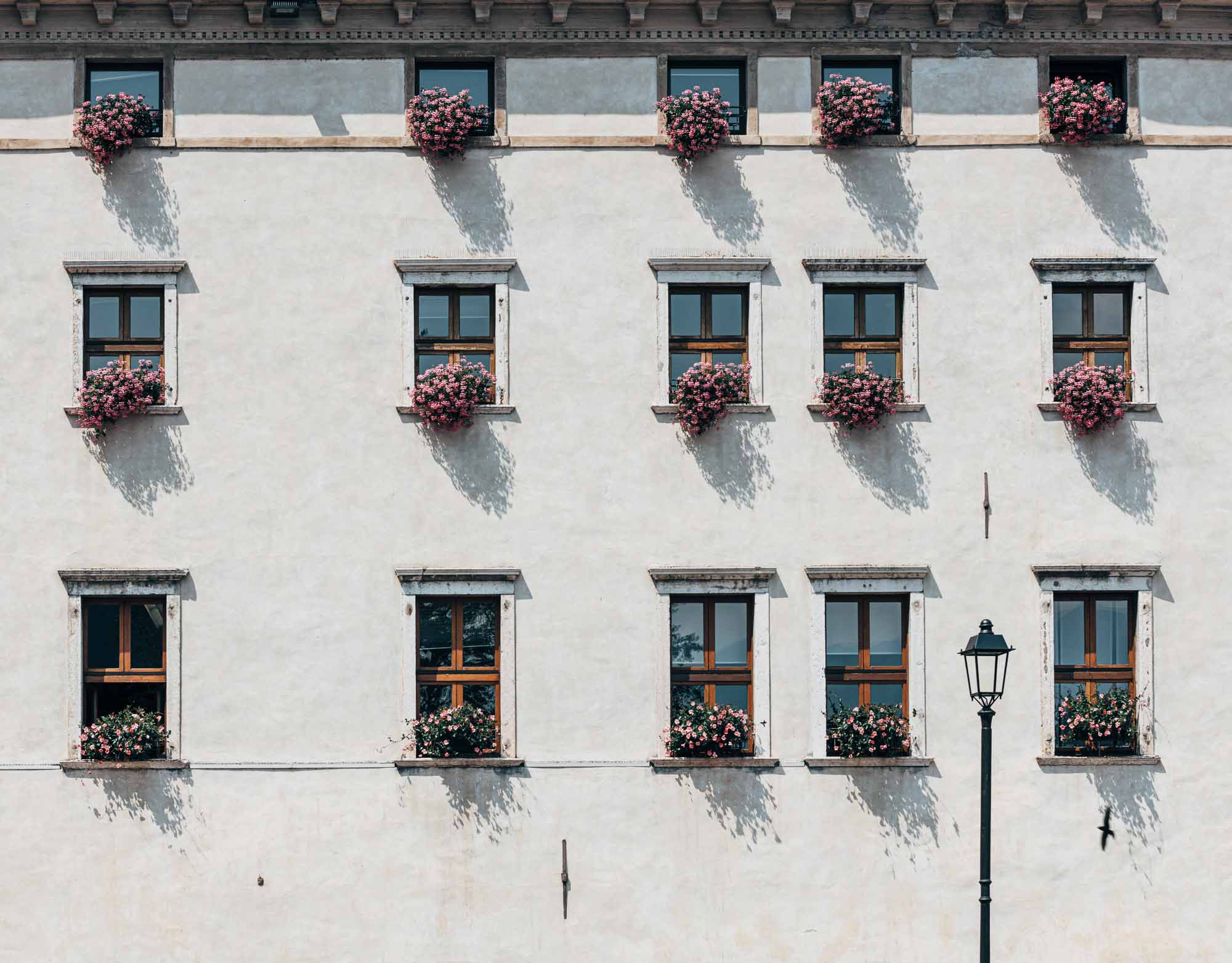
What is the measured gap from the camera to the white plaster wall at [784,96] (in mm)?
16469

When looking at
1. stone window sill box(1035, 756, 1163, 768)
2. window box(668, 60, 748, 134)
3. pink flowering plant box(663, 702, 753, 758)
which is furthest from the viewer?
window box(668, 60, 748, 134)

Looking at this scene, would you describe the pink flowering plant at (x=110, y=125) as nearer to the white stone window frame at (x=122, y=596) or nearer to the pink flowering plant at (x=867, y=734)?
the white stone window frame at (x=122, y=596)

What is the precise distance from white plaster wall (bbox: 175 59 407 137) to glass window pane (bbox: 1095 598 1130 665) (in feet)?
29.8

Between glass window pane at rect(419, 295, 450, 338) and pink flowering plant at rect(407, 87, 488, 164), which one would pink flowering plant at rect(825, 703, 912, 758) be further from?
pink flowering plant at rect(407, 87, 488, 164)

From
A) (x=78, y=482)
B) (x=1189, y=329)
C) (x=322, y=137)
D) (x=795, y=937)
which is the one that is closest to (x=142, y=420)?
(x=78, y=482)

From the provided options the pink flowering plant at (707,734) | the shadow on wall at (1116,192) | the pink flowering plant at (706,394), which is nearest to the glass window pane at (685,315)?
the pink flowering plant at (706,394)

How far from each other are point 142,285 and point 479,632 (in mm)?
5112

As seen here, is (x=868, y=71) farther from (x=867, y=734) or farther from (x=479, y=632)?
(x=479, y=632)

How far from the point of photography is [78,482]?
52.5ft

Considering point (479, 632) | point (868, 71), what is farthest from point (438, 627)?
point (868, 71)

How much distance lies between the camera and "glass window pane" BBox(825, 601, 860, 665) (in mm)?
16203

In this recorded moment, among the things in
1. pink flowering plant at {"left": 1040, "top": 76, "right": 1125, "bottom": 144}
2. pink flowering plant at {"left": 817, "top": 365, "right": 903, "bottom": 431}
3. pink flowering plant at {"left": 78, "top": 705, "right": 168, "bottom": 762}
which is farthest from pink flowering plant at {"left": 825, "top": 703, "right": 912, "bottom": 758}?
pink flowering plant at {"left": 78, "top": 705, "right": 168, "bottom": 762}

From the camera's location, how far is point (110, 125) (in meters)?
16.0

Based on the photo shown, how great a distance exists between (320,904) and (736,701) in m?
4.79
